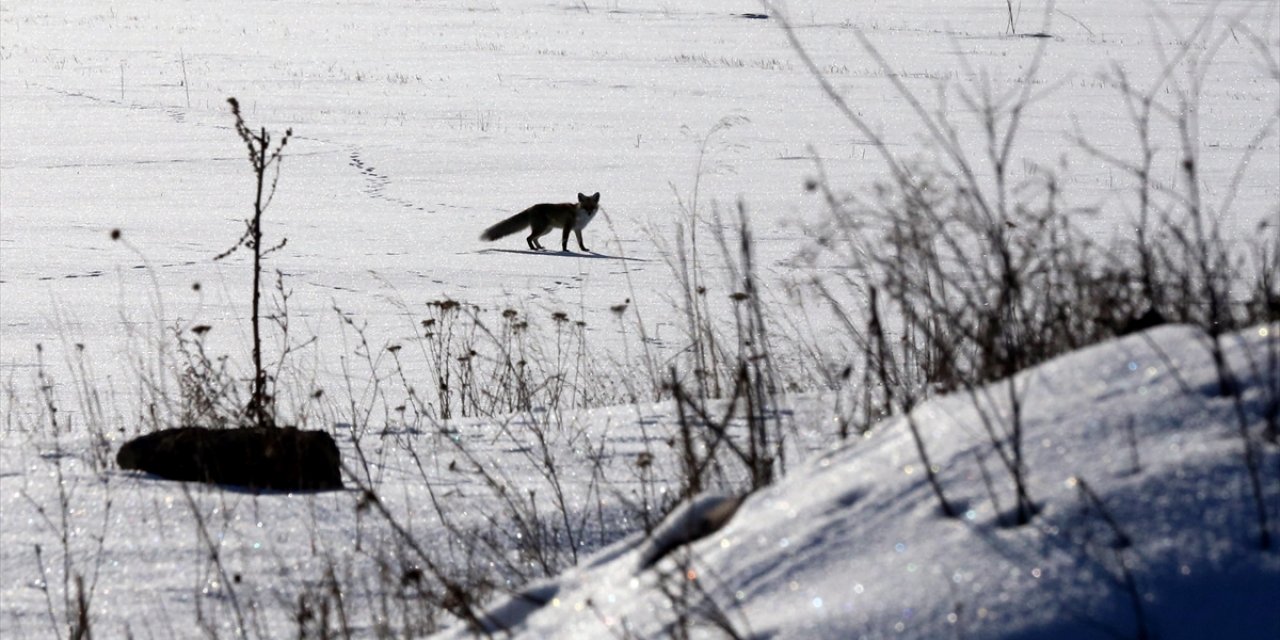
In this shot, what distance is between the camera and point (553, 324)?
28.6 ft

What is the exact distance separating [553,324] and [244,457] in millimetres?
4684

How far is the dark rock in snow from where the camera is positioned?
13.2 feet

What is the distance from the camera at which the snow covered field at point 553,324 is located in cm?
203

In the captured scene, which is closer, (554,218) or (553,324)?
(553,324)

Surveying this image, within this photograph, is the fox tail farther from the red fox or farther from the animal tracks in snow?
the animal tracks in snow

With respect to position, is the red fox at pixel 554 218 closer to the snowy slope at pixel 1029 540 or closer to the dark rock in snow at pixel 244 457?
the dark rock in snow at pixel 244 457

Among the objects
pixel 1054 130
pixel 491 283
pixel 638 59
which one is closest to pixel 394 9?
pixel 638 59

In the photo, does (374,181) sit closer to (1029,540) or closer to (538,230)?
(538,230)

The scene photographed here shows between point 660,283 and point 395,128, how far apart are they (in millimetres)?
9437

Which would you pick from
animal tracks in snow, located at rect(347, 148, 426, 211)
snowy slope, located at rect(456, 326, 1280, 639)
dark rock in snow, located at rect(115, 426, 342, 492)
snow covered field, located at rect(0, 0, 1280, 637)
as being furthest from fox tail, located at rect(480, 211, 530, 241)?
snowy slope, located at rect(456, 326, 1280, 639)

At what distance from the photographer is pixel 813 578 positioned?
6.72 ft

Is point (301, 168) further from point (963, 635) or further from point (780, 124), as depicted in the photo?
point (963, 635)

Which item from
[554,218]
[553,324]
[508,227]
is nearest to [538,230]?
[554,218]

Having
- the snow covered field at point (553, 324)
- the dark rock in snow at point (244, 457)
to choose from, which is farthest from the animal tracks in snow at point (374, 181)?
the dark rock in snow at point (244, 457)
